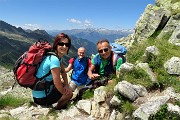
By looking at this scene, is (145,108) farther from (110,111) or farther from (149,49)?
(149,49)

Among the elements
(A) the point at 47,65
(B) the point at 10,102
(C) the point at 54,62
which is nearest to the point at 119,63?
(C) the point at 54,62

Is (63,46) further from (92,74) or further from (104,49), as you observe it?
(92,74)

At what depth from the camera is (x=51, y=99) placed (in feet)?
42.6

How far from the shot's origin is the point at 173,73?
432 inches

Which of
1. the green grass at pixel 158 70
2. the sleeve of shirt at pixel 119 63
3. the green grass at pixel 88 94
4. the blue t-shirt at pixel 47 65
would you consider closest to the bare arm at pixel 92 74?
the green grass at pixel 88 94

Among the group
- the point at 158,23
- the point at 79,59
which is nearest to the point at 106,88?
the point at 79,59

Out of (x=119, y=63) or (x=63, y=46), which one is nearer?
(x=63, y=46)

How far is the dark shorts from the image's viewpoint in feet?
42.1

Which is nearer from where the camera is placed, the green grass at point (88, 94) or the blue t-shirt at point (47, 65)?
the blue t-shirt at point (47, 65)

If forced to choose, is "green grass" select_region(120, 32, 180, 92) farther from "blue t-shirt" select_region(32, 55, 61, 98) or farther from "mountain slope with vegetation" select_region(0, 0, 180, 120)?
"blue t-shirt" select_region(32, 55, 61, 98)

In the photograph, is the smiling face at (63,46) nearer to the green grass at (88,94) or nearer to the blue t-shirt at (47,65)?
the blue t-shirt at (47,65)

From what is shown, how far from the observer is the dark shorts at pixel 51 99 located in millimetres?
12828

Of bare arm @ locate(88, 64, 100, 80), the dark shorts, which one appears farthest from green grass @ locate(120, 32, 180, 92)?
the dark shorts

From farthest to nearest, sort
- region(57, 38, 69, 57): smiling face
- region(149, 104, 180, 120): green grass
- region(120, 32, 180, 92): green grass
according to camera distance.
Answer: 1. region(57, 38, 69, 57): smiling face
2. region(120, 32, 180, 92): green grass
3. region(149, 104, 180, 120): green grass
